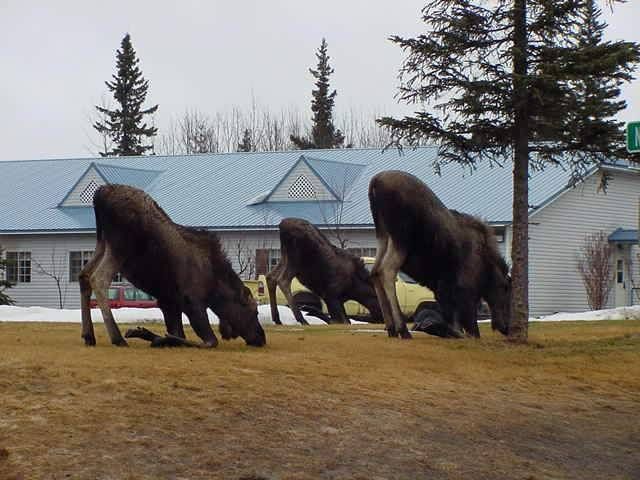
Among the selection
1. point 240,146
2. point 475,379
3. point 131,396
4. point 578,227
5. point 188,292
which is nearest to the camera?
point 131,396

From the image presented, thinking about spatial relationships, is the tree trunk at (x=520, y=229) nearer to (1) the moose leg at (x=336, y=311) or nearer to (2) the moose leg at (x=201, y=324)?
(2) the moose leg at (x=201, y=324)

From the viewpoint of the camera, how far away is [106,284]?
1300 cm

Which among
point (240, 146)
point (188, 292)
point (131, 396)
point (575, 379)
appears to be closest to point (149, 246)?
point (188, 292)

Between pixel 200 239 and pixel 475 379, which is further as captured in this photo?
pixel 200 239

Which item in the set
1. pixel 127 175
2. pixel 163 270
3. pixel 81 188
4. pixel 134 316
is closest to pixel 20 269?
pixel 81 188

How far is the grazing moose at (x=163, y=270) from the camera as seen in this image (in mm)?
13109

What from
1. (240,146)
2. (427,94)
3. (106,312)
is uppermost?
(240,146)

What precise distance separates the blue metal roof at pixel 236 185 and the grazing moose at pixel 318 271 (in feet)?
42.8

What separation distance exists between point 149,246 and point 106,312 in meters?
0.88

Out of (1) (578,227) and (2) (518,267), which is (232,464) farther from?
(1) (578,227)

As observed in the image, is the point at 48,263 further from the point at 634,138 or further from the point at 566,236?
the point at 634,138

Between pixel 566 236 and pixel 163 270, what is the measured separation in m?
28.9

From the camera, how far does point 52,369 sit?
10305 millimetres

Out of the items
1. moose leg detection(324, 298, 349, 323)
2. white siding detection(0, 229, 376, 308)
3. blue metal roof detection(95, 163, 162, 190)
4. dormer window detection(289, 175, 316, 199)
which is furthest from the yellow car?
blue metal roof detection(95, 163, 162, 190)
